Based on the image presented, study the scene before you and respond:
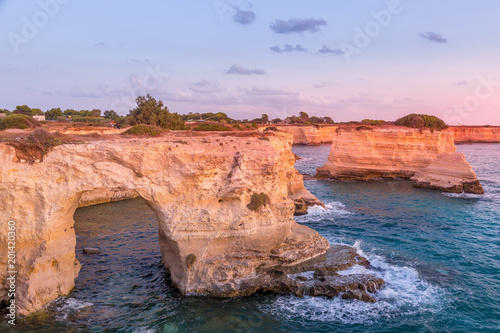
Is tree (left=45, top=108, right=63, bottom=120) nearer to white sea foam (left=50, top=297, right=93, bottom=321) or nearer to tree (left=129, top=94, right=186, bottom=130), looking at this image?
tree (left=129, top=94, right=186, bottom=130)

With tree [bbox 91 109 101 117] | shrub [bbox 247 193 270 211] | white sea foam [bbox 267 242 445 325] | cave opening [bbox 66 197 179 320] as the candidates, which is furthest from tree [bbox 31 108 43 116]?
white sea foam [bbox 267 242 445 325]

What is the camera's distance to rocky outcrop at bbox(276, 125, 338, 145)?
114475mm

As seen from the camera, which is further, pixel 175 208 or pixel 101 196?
pixel 101 196

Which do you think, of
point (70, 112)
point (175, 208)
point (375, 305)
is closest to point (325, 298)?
point (375, 305)

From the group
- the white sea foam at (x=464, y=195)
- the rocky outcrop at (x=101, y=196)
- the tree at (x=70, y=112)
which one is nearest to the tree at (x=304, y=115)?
the tree at (x=70, y=112)

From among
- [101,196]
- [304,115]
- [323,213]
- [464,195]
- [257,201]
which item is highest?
[304,115]

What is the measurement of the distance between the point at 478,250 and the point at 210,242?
1711cm

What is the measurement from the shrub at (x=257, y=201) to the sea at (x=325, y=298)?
13.5ft

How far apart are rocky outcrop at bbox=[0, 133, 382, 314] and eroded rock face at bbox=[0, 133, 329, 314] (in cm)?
4

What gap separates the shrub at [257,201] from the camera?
1670cm

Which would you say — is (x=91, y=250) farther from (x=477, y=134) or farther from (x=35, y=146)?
(x=477, y=134)

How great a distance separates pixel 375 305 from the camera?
48.8 feet

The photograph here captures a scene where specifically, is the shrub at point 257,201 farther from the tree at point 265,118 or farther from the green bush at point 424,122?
the tree at point 265,118

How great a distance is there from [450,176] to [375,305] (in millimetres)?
30899
